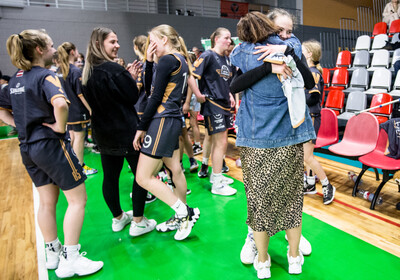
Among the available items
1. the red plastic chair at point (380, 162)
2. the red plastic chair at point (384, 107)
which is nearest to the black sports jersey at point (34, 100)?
the red plastic chair at point (380, 162)

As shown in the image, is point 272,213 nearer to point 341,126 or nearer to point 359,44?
point 341,126

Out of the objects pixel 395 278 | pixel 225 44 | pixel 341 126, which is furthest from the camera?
pixel 341 126

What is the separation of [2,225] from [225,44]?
2.90m

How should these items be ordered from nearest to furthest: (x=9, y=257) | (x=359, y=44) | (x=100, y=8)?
(x=9, y=257)
(x=359, y=44)
(x=100, y=8)

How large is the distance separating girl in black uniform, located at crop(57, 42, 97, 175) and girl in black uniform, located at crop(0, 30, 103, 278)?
5.07ft

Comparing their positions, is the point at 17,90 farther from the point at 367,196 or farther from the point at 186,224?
the point at 367,196

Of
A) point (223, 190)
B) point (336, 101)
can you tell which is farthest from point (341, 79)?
point (223, 190)

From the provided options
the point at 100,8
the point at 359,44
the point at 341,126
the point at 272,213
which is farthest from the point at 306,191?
the point at 100,8

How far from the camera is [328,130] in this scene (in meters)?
3.60

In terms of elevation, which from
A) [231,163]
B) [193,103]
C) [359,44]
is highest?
[359,44]

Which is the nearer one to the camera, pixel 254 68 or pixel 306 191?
pixel 254 68

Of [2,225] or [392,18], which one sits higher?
[392,18]

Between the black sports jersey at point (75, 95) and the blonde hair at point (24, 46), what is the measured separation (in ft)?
5.61

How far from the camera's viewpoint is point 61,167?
1750 mm
